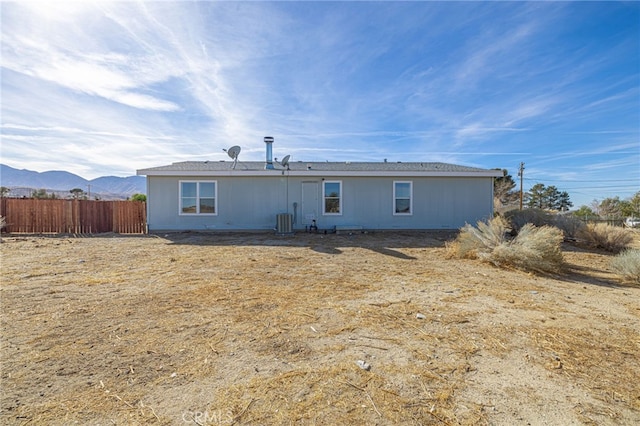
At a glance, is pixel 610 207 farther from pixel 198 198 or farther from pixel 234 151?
pixel 198 198

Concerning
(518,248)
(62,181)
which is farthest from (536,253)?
(62,181)

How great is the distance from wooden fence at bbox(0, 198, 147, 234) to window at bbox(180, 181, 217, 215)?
2.03m

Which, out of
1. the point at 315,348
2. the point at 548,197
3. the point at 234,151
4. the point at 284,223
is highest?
the point at 234,151

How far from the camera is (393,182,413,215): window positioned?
1213 centimetres

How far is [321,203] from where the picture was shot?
39.4 ft

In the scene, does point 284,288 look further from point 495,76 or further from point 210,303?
point 495,76

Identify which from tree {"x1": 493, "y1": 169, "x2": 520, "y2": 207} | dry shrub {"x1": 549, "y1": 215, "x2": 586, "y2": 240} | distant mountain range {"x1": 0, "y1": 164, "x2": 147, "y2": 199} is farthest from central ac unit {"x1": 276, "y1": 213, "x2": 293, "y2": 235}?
distant mountain range {"x1": 0, "y1": 164, "x2": 147, "y2": 199}

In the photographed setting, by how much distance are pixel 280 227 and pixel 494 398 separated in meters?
9.91

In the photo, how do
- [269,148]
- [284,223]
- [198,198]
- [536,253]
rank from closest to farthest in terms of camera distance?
[536,253]
[284,223]
[198,198]
[269,148]

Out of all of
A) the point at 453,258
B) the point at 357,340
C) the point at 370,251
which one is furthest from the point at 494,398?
the point at 370,251

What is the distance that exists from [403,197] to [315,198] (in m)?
3.69

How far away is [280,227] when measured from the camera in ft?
37.7

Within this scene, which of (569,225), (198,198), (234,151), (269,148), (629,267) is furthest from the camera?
(269,148)

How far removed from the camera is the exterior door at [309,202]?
39.3ft
